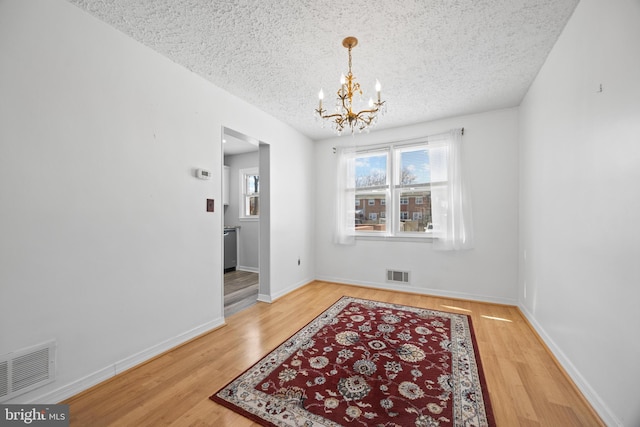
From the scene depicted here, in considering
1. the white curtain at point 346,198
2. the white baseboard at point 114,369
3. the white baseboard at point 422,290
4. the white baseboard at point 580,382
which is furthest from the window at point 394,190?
the white baseboard at point 114,369

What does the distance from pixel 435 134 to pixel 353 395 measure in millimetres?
3643

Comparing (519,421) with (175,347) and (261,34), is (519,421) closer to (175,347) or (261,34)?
(175,347)

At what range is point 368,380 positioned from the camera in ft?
6.14

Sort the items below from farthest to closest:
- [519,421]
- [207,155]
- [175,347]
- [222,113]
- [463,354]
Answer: [222,113], [207,155], [175,347], [463,354], [519,421]

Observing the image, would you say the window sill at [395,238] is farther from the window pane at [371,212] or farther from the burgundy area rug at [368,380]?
the burgundy area rug at [368,380]

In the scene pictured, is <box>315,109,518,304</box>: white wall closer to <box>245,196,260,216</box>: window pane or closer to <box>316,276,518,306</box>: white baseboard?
<box>316,276,518,306</box>: white baseboard

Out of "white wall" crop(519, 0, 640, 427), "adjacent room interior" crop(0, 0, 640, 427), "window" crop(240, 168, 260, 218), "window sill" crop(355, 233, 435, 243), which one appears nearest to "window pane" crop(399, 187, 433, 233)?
"window sill" crop(355, 233, 435, 243)

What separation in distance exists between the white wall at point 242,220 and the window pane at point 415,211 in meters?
3.21

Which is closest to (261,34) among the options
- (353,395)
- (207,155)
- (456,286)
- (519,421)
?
(207,155)

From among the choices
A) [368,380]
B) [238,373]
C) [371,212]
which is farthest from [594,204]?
[371,212]

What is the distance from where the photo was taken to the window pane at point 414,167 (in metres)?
4.03

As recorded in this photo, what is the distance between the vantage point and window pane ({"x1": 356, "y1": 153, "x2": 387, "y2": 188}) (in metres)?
4.36

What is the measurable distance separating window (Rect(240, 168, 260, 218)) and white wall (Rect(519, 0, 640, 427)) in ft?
16.5

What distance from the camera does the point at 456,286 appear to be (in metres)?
3.72
